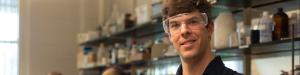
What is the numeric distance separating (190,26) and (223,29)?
1.48 meters

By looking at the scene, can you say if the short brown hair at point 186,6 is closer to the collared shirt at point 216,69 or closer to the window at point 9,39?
the collared shirt at point 216,69

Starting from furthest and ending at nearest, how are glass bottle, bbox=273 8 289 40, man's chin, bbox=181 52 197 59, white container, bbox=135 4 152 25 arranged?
white container, bbox=135 4 152 25 → glass bottle, bbox=273 8 289 40 → man's chin, bbox=181 52 197 59

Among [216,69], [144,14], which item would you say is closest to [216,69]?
[216,69]

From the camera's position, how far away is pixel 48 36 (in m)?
5.29

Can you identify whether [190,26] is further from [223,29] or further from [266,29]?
[223,29]

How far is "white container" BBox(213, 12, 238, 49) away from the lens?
2.62m

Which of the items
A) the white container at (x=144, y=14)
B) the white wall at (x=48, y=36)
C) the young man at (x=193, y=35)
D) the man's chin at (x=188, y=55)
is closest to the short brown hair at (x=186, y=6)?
the young man at (x=193, y=35)

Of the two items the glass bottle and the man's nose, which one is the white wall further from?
the man's nose

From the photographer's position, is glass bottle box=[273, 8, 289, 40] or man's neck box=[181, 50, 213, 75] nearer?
man's neck box=[181, 50, 213, 75]

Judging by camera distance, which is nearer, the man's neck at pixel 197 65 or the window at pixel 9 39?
the man's neck at pixel 197 65

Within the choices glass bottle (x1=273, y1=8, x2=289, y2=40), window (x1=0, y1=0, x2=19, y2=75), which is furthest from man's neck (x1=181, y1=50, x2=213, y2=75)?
window (x1=0, y1=0, x2=19, y2=75)

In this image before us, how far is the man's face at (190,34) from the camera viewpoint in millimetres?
1195

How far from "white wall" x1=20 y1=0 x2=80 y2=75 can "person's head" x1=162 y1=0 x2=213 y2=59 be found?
420cm

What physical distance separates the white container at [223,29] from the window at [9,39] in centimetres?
315
